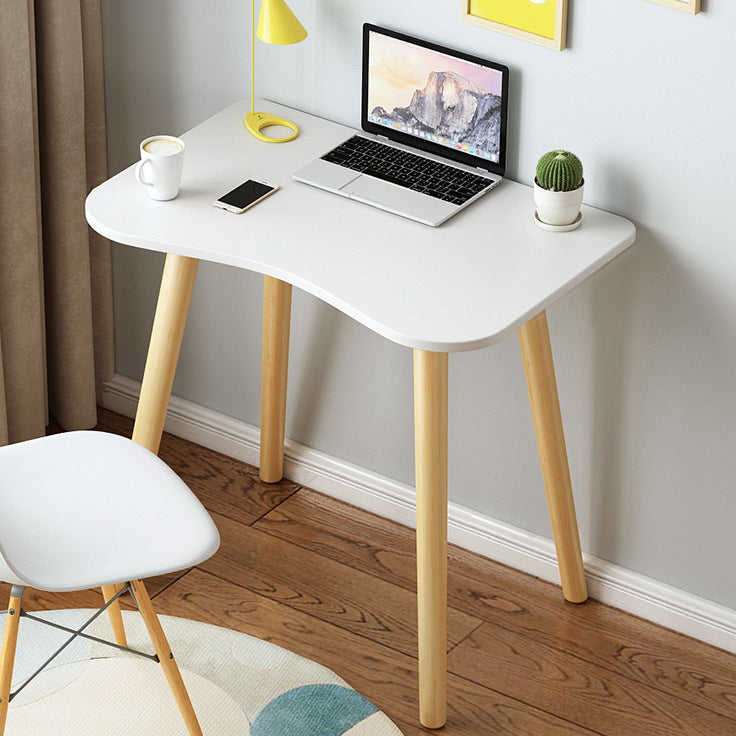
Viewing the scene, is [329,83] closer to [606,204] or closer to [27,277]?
[606,204]

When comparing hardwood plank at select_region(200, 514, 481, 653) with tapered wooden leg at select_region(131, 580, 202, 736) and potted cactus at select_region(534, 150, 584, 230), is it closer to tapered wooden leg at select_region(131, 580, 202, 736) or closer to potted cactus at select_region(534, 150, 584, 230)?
tapered wooden leg at select_region(131, 580, 202, 736)

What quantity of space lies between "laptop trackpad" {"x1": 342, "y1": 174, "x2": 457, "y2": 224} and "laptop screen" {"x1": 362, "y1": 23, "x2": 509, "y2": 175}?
137 mm

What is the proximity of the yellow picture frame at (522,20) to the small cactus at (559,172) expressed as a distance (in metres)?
0.18

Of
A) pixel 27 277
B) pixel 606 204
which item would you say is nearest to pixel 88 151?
pixel 27 277

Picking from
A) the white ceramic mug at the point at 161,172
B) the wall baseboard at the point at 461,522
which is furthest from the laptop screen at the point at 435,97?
the wall baseboard at the point at 461,522

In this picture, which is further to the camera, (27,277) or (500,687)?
(27,277)

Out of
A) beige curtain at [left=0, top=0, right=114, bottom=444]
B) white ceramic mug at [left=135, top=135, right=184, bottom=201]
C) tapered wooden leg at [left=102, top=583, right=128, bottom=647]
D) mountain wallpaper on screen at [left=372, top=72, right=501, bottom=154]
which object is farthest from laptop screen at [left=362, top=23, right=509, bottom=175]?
tapered wooden leg at [left=102, top=583, right=128, bottom=647]

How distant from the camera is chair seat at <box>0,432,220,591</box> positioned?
5.51 ft

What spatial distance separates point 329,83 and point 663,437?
2.86 ft

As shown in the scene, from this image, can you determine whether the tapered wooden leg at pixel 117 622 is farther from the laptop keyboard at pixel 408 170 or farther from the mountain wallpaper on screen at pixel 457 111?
the mountain wallpaper on screen at pixel 457 111

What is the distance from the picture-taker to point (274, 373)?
8.21 feet

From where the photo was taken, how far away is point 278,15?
2113mm

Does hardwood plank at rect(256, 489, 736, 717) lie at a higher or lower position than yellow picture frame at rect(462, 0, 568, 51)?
lower

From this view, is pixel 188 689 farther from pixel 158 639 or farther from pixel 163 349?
pixel 163 349
